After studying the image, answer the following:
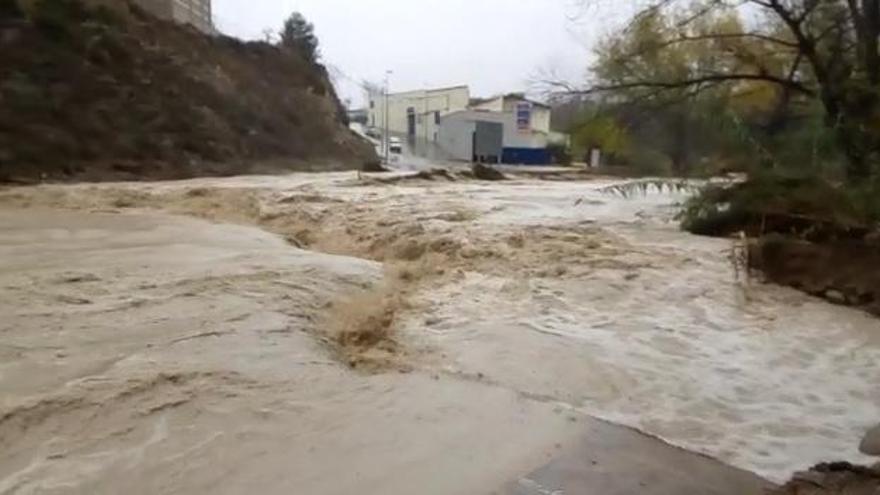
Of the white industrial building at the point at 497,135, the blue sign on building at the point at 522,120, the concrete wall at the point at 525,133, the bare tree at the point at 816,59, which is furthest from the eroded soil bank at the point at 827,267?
the blue sign on building at the point at 522,120

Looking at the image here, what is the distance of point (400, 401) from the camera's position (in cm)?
578

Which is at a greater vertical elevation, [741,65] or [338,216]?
[741,65]

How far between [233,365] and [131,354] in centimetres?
74

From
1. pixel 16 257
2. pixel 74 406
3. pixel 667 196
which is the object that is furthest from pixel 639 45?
pixel 74 406

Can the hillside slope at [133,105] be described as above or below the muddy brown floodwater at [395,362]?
above

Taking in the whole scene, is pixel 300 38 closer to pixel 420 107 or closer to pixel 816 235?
pixel 420 107

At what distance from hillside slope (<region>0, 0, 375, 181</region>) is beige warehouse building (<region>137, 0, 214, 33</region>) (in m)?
1.81

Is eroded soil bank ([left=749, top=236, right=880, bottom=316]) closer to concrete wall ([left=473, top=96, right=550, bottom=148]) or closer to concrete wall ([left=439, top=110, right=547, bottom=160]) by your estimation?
concrete wall ([left=439, top=110, right=547, bottom=160])

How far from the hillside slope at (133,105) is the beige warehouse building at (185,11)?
1.81 m

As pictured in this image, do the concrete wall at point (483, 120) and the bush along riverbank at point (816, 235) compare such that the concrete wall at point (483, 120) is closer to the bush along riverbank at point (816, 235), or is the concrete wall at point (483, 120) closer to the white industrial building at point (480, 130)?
the white industrial building at point (480, 130)

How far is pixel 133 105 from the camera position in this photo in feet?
87.0

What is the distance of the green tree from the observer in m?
41.1

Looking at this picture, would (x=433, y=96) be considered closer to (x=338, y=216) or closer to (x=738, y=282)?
(x=338, y=216)

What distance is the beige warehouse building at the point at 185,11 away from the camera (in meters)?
33.5
